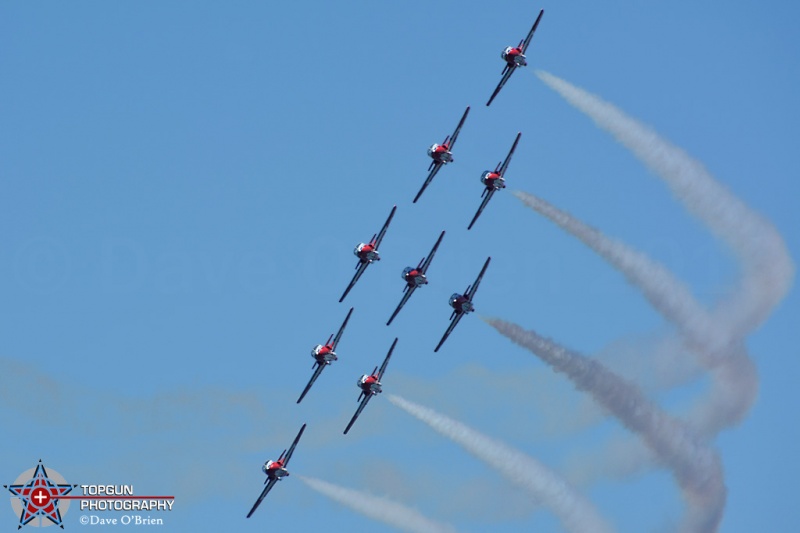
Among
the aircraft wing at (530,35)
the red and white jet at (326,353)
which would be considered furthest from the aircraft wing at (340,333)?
the aircraft wing at (530,35)

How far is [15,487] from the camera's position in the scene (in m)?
137

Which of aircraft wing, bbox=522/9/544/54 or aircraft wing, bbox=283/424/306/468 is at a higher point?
aircraft wing, bbox=522/9/544/54

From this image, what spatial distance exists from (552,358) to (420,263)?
11.0m

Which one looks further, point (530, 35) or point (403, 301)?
point (530, 35)

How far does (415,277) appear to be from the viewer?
14262 centimetres

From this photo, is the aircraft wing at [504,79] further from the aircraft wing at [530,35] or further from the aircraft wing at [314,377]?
the aircraft wing at [314,377]

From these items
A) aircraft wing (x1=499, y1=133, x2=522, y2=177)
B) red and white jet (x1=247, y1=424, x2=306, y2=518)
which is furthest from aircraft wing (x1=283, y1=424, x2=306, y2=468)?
aircraft wing (x1=499, y1=133, x2=522, y2=177)

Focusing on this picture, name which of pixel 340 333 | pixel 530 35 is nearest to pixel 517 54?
pixel 530 35

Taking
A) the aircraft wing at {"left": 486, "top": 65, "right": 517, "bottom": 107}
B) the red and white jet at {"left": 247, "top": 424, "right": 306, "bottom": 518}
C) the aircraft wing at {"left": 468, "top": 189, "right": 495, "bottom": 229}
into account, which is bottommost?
the red and white jet at {"left": 247, "top": 424, "right": 306, "bottom": 518}

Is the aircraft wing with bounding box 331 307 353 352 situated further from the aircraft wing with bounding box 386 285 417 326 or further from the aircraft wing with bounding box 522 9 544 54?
the aircraft wing with bounding box 522 9 544 54

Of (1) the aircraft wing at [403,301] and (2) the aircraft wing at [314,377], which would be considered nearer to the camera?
(1) the aircraft wing at [403,301]

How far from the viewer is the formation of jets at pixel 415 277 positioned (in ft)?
468

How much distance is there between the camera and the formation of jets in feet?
468

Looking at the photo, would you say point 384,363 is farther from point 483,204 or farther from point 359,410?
point 483,204
